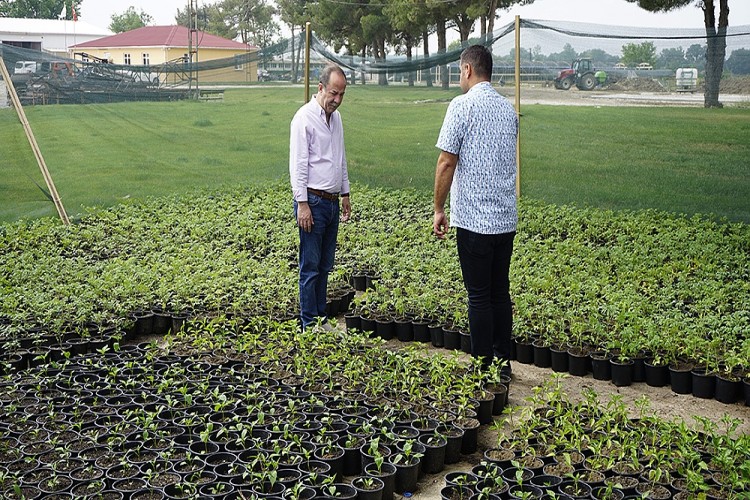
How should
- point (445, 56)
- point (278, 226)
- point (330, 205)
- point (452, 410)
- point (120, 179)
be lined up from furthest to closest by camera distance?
1. point (120, 179)
2. point (445, 56)
3. point (278, 226)
4. point (330, 205)
5. point (452, 410)

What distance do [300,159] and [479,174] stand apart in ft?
4.67

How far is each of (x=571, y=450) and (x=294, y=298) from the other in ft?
11.2

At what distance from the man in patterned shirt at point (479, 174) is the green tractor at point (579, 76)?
6338 mm

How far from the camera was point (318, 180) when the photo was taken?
19.1ft

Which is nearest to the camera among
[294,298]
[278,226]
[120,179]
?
[294,298]

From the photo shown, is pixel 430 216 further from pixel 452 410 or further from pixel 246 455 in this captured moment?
pixel 246 455

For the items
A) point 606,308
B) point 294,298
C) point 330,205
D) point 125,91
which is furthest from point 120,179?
point 606,308

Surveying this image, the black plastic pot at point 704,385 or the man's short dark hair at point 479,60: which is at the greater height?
the man's short dark hair at point 479,60

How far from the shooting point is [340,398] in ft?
16.3

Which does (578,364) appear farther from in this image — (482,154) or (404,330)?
(482,154)

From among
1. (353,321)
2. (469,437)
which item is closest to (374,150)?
(353,321)

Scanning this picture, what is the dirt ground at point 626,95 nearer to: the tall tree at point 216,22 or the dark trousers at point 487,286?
the dark trousers at point 487,286

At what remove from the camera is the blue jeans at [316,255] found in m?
5.90

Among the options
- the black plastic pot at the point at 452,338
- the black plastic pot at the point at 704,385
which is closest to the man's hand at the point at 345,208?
the black plastic pot at the point at 452,338
